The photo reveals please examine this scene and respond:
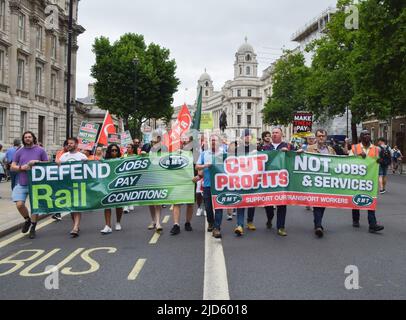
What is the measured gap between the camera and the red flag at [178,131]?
49.7ft

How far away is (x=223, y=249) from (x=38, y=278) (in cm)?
288

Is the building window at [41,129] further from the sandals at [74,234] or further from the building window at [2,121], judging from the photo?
the sandals at [74,234]

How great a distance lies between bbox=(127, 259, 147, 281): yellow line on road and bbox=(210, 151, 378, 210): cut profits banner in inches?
103

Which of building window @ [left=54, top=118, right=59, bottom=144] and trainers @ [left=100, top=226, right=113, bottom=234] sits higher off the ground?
building window @ [left=54, top=118, right=59, bottom=144]

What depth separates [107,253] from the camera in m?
7.79

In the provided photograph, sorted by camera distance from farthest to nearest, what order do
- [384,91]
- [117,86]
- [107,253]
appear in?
[117,86], [384,91], [107,253]

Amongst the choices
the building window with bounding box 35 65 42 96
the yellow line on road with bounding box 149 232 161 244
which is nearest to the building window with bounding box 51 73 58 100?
the building window with bounding box 35 65 42 96

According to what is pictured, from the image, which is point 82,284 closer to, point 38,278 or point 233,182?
point 38,278

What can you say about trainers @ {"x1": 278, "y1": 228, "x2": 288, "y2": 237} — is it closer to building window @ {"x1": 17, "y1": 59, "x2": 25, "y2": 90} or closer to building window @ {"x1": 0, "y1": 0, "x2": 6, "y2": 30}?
building window @ {"x1": 0, "y1": 0, "x2": 6, "y2": 30}

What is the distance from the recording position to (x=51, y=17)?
38.6 m

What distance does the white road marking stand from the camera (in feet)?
18.1
